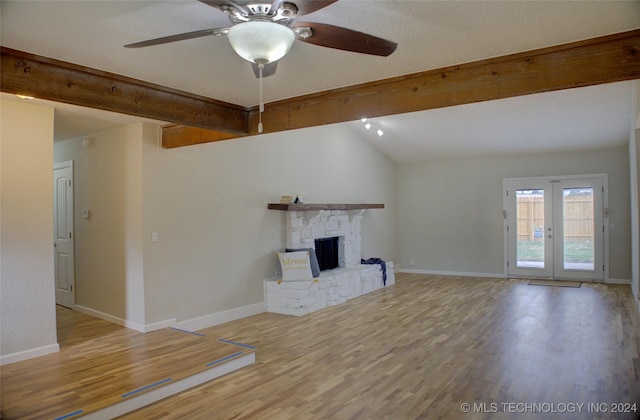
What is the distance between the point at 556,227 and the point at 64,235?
27.9 ft

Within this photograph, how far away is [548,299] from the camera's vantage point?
21.8 ft

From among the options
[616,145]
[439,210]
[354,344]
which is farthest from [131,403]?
[616,145]

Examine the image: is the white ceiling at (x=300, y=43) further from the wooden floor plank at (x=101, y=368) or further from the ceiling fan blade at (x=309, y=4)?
the wooden floor plank at (x=101, y=368)

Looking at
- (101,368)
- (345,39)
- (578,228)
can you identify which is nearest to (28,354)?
(101,368)

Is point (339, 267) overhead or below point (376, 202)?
below

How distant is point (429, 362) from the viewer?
397cm

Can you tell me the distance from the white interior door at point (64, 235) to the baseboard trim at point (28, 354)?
1.92 m

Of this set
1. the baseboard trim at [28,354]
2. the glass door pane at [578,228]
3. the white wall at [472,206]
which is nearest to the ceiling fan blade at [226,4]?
the baseboard trim at [28,354]

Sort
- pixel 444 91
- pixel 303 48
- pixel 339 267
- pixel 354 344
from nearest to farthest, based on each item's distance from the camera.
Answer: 1. pixel 303 48
2. pixel 444 91
3. pixel 354 344
4. pixel 339 267

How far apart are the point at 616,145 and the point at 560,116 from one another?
6.92ft

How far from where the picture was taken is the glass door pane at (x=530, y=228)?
837cm

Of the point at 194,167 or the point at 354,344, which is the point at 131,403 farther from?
the point at 194,167

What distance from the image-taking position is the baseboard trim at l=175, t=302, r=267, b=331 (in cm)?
517

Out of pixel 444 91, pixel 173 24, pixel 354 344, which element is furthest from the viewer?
pixel 354 344
